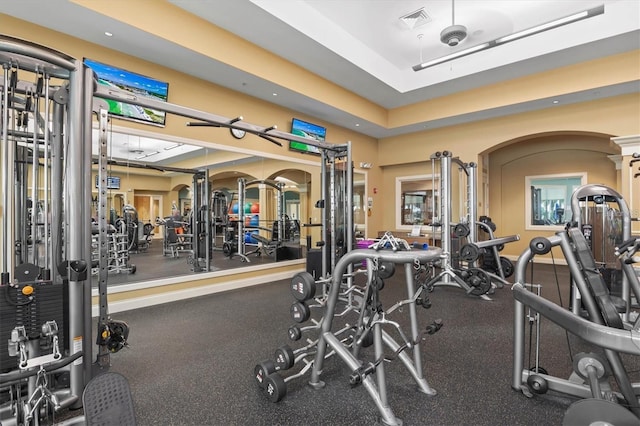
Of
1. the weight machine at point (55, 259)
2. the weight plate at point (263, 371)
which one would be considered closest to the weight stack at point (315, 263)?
the weight plate at point (263, 371)

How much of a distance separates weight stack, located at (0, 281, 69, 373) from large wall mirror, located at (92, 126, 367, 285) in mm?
1552

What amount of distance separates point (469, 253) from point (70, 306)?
173 inches

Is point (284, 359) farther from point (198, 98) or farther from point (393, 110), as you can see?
point (393, 110)

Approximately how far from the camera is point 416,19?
4.35 meters

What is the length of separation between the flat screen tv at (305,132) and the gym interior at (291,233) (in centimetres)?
5

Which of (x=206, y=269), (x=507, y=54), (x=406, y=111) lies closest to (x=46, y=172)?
(x=206, y=269)

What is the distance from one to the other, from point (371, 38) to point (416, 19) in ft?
2.47

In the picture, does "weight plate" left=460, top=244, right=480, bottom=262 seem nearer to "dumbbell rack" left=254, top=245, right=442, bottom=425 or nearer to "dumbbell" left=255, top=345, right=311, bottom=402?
"dumbbell rack" left=254, top=245, right=442, bottom=425

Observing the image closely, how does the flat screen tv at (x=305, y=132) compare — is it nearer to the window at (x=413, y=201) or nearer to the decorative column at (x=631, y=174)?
the window at (x=413, y=201)

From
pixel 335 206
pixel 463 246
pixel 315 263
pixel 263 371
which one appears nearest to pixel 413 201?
pixel 463 246

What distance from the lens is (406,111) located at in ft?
22.4

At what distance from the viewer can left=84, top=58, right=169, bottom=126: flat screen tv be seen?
11.6 feet

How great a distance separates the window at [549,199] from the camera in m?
7.20

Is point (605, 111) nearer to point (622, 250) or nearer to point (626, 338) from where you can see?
point (622, 250)
